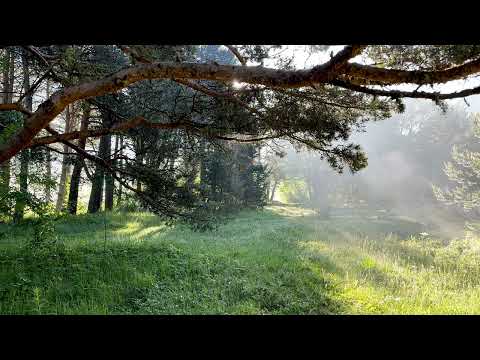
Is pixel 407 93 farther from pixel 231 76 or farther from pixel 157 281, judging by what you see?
pixel 157 281

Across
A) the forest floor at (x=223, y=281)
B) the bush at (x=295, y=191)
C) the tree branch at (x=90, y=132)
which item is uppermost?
the tree branch at (x=90, y=132)

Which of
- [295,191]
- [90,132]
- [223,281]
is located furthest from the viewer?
[295,191]

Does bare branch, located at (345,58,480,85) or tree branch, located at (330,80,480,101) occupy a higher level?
bare branch, located at (345,58,480,85)

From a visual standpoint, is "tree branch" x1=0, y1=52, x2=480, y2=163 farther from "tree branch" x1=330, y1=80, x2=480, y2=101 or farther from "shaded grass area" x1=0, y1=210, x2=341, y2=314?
"shaded grass area" x1=0, y1=210, x2=341, y2=314

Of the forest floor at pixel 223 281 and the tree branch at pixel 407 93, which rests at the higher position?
the tree branch at pixel 407 93

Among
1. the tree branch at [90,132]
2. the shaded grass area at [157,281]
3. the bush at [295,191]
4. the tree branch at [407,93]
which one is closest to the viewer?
the tree branch at [407,93]

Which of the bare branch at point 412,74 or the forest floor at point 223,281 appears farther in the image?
the forest floor at point 223,281

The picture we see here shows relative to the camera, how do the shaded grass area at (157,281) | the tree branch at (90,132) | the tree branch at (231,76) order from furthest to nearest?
the shaded grass area at (157,281)
the tree branch at (90,132)
the tree branch at (231,76)

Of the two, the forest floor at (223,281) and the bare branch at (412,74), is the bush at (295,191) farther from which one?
the bare branch at (412,74)

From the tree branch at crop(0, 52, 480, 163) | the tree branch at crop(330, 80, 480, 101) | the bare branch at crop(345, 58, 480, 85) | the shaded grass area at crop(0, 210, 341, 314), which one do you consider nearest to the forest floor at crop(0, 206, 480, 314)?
the shaded grass area at crop(0, 210, 341, 314)

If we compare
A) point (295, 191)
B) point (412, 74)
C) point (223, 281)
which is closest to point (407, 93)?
point (412, 74)

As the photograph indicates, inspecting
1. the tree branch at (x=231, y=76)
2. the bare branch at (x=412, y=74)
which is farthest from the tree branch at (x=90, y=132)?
the bare branch at (x=412, y=74)

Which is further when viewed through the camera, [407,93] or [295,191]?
[295,191]

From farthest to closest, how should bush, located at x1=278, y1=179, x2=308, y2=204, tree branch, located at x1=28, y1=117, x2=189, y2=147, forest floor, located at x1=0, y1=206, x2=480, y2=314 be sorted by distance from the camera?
bush, located at x1=278, y1=179, x2=308, y2=204, forest floor, located at x1=0, y1=206, x2=480, y2=314, tree branch, located at x1=28, y1=117, x2=189, y2=147
